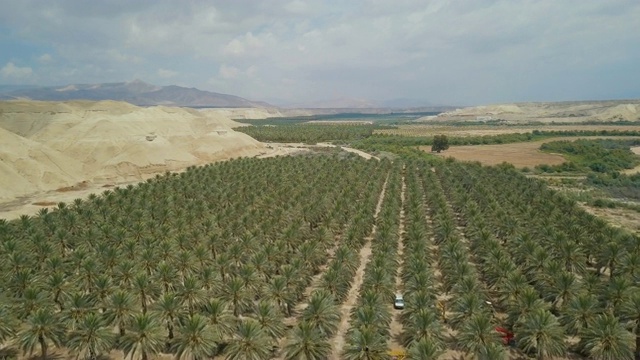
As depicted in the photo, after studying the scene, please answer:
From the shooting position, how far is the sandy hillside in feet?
314

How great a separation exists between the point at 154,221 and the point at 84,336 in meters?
28.2

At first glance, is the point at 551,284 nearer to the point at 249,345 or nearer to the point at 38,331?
the point at 249,345

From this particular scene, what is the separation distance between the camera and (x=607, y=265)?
45500 millimetres

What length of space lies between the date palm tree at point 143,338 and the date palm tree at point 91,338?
1312 millimetres

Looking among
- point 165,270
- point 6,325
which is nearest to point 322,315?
point 165,270

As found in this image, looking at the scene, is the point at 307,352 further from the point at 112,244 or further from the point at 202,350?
the point at 112,244

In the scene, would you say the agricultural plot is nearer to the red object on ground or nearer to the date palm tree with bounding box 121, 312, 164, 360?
the date palm tree with bounding box 121, 312, 164, 360

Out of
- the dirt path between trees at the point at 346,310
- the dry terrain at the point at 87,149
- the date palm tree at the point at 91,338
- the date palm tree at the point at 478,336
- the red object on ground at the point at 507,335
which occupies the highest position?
the dry terrain at the point at 87,149

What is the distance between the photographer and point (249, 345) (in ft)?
98.6

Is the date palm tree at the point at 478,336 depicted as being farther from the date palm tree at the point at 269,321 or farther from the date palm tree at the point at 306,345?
the date palm tree at the point at 269,321

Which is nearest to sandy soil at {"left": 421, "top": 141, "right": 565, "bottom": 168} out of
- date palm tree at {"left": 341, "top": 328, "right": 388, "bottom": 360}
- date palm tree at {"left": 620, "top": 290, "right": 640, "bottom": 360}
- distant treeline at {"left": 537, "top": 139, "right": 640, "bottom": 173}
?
distant treeline at {"left": 537, "top": 139, "right": 640, "bottom": 173}

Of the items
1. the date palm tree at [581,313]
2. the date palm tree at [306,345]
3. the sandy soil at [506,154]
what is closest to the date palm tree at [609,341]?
the date palm tree at [581,313]

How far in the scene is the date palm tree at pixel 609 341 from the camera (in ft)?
99.8

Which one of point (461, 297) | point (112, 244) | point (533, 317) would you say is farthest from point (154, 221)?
point (533, 317)
